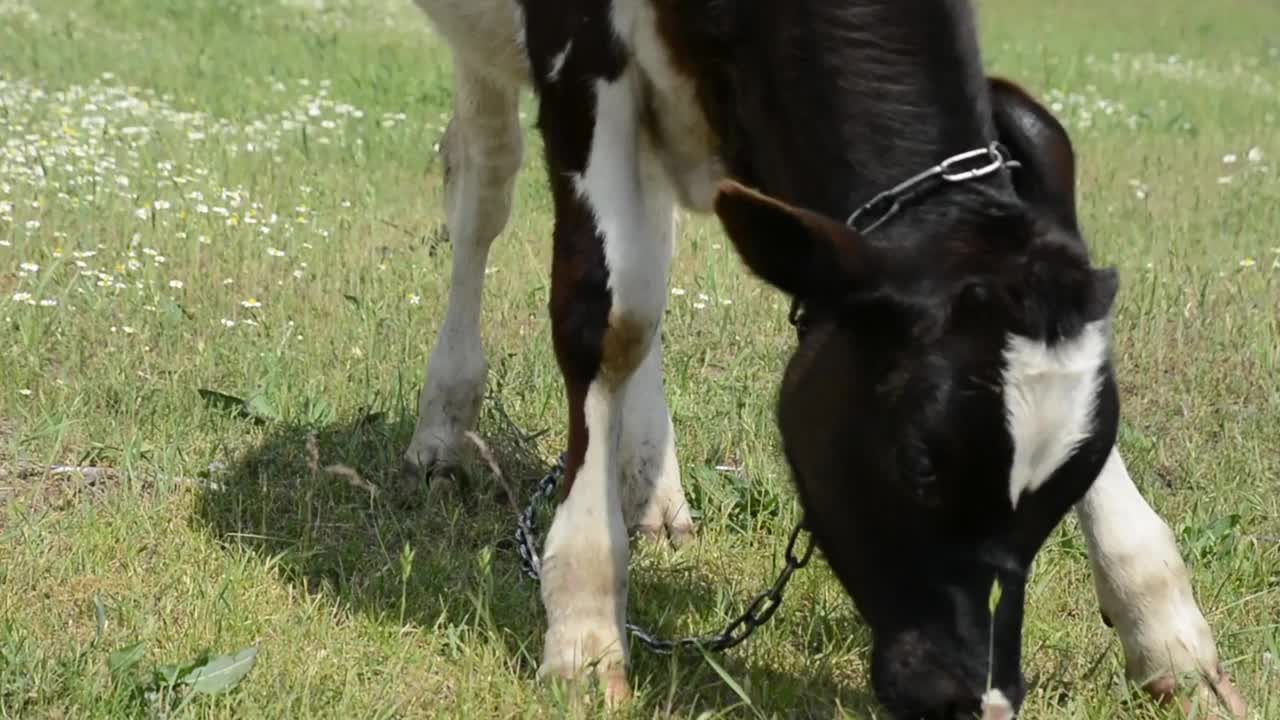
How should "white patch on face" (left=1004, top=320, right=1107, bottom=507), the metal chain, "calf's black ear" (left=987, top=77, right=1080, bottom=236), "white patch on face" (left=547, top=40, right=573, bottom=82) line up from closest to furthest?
"white patch on face" (left=1004, top=320, right=1107, bottom=507), "calf's black ear" (left=987, top=77, right=1080, bottom=236), the metal chain, "white patch on face" (left=547, top=40, right=573, bottom=82)

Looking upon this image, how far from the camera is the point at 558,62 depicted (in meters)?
3.80

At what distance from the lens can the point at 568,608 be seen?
12.0 ft

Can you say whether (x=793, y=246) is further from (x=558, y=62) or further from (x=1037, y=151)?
(x=558, y=62)

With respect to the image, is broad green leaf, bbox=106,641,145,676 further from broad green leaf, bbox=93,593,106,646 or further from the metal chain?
the metal chain

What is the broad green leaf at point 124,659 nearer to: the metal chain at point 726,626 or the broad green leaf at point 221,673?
the broad green leaf at point 221,673

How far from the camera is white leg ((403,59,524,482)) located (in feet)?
17.2

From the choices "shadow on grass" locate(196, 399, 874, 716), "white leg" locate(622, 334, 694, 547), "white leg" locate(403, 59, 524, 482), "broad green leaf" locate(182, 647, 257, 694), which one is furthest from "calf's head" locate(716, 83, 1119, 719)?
"white leg" locate(403, 59, 524, 482)

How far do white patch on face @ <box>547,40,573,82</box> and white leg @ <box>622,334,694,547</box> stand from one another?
4.33 feet

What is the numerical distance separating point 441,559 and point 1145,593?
172cm

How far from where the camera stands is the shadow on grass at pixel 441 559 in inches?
146

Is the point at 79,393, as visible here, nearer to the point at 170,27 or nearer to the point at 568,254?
the point at 568,254

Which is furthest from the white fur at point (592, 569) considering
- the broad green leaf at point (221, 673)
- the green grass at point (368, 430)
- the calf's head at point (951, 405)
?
the calf's head at point (951, 405)

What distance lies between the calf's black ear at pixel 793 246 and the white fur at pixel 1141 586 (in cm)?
105

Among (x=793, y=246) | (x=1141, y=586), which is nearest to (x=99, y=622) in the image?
(x=793, y=246)
